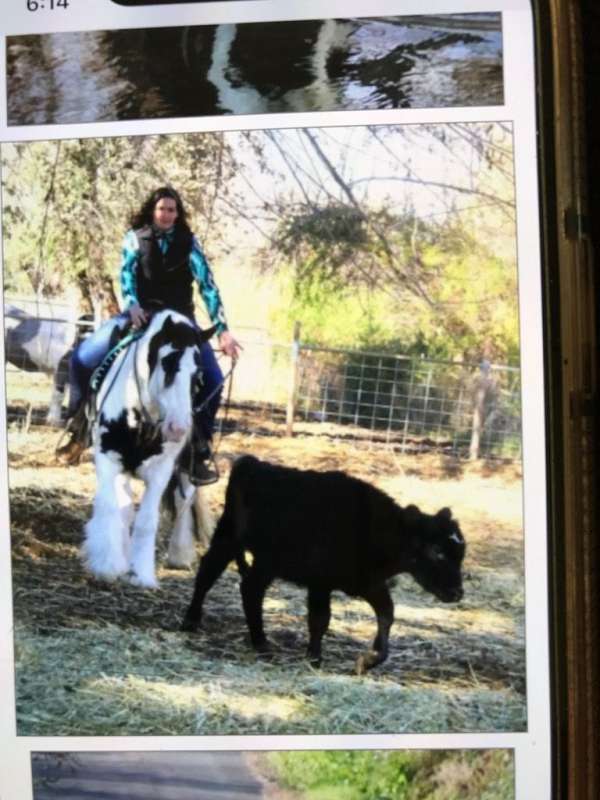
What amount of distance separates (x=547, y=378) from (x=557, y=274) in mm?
98

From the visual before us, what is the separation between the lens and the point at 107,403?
90 centimetres

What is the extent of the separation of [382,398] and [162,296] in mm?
233

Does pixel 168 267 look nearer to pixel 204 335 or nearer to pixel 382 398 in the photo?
pixel 204 335

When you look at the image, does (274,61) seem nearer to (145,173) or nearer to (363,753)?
(145,173)

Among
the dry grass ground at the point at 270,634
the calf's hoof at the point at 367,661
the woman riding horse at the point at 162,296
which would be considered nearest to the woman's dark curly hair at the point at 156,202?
the woman riding horse at the point at 162,296

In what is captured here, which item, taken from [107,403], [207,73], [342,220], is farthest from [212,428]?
[207,73]

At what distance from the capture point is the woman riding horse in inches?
35.4

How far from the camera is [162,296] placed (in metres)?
0.90

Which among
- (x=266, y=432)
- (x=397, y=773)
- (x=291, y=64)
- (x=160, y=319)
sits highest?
(x=291, y=64)

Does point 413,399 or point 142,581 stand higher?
point 413,399

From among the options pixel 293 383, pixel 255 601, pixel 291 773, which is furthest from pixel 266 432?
pixel 291 773

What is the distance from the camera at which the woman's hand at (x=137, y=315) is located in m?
0.90

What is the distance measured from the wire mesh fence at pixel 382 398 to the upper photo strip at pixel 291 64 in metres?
0.23

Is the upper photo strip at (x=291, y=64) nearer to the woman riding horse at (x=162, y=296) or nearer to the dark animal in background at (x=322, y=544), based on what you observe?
the woman riding horse at (x=162, y=296)
